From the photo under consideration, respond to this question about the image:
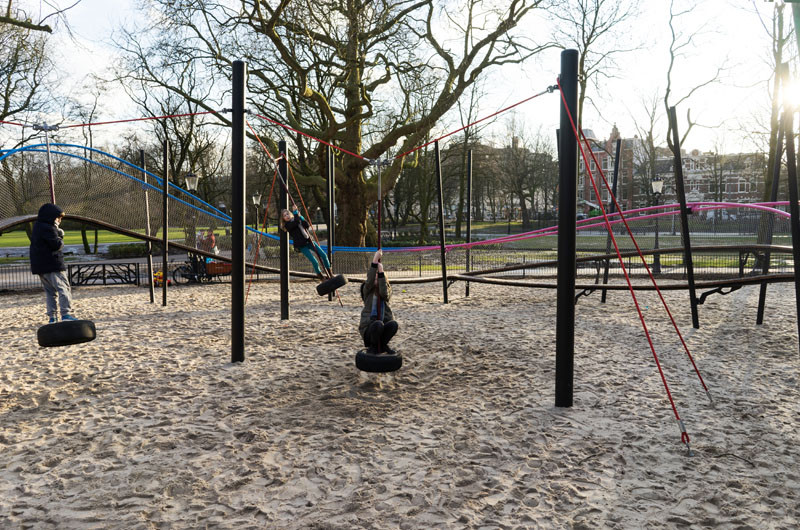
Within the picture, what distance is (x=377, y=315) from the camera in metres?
5.50

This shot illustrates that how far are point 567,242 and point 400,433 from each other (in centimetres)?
225

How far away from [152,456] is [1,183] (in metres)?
7.17

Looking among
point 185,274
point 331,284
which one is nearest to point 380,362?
point 331,284

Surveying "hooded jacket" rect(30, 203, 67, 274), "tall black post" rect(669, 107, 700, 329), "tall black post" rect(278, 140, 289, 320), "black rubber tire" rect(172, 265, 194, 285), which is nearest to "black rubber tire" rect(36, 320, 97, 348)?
"hooded jacket" rect(30, 203, 67, 274)

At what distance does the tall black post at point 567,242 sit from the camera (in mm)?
4859

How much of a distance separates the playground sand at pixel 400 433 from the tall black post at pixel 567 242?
35 cm

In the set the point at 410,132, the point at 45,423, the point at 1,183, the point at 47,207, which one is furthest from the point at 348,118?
the point at 45,423

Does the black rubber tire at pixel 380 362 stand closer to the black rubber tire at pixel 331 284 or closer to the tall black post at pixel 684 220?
the black rubber tire at pixel 331 284

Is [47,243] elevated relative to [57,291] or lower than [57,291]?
elevated

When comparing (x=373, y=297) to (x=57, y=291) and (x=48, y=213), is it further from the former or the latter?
(x=57, y=291)

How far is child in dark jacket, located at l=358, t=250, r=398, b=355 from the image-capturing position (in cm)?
530

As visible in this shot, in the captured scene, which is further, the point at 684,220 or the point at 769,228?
the point at 769,228

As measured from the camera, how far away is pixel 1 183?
863 centimetres

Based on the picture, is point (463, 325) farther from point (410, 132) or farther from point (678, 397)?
point (410, 132)
